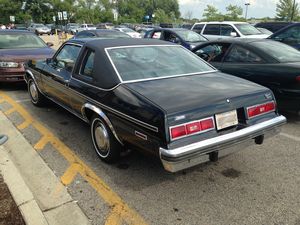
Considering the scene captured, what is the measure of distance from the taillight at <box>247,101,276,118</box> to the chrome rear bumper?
0.13 m

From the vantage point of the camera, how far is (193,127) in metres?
3.35

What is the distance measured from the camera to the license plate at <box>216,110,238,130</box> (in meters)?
3.54

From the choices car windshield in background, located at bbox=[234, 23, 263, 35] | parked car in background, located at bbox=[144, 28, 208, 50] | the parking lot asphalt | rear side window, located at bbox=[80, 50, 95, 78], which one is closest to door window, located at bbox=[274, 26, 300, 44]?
parked car in background, located at bbox=[144, 28, 208, 50]

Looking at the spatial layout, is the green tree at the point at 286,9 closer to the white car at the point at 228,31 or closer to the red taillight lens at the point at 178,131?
the white car at the point at 228,31

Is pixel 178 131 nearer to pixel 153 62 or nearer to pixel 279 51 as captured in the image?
pixel 153 62

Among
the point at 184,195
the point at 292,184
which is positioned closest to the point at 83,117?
the point at 184,195

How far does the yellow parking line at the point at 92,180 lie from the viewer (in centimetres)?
323

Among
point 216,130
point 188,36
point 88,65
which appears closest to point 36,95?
point 88,65

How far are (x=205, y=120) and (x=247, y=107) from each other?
65 centimetres

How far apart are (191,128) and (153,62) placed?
1.44 metres

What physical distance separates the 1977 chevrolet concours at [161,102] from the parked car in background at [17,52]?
354 cm

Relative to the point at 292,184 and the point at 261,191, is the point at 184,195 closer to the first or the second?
the point at 261,191

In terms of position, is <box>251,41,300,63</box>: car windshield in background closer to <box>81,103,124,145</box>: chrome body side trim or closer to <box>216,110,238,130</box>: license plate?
<box>216,110,238,130</box>: license plate

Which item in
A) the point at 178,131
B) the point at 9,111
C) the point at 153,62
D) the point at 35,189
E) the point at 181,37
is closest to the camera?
the point at 178,131
